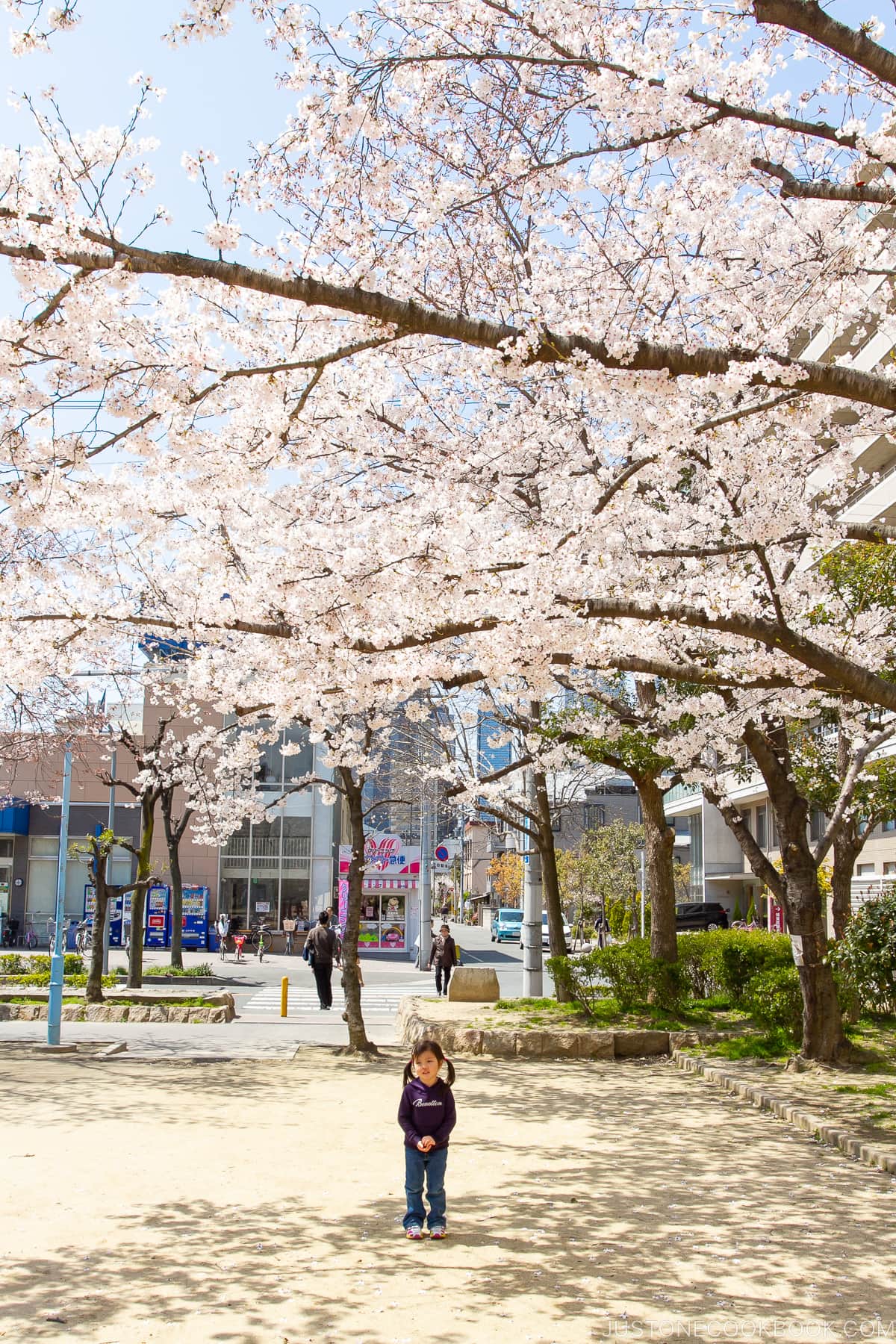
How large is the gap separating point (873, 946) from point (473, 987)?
334 inches

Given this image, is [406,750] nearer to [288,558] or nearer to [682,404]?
[288,558]

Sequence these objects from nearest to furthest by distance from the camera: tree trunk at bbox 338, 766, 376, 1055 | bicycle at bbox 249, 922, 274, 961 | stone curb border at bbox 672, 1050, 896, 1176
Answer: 1. stone curb border at bbox 672, 1050, 896, 1176
2. tree trunk at bbox 338, 766, 376, 1055
3. bicycle at bbox 249, 922, 274, 961

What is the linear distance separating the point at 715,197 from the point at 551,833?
1125 cm

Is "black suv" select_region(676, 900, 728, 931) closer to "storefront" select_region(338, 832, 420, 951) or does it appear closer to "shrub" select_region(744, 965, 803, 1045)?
"storefront" select_region(338, 832, 420, 951)

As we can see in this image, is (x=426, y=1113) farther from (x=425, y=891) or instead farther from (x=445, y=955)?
(x=425, y=891)

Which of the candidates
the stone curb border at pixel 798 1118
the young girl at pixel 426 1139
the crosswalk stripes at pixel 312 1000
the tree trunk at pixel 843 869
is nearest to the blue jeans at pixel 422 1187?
the young girl at pixel 426 1139

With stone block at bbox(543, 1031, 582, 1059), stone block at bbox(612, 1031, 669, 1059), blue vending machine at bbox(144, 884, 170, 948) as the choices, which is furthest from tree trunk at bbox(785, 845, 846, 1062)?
blue vending machine at bbox(144, 884, 170, 948)

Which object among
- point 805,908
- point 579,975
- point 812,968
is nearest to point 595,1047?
point 579,975

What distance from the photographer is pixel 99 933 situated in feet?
55.3

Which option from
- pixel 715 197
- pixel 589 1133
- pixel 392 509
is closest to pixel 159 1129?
pixel 589 1133

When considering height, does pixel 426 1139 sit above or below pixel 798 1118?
above

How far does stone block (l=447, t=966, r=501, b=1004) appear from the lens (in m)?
17.7

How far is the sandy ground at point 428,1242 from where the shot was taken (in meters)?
4.42

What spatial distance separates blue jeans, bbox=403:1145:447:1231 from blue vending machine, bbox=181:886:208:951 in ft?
103
